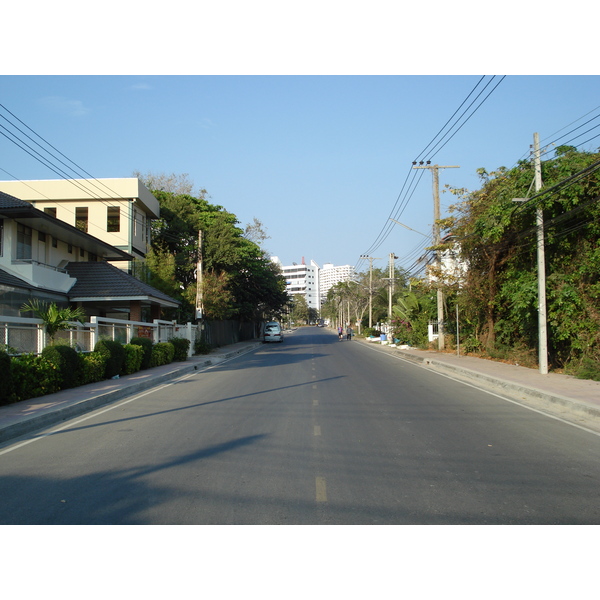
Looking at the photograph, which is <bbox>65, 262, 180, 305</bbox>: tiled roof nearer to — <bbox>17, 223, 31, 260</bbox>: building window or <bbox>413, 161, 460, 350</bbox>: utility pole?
<bbox>17, 223, 31, 260</bbox>: building window

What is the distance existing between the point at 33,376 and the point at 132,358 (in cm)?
691

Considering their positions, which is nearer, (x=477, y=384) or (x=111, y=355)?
(x=477, y=384)

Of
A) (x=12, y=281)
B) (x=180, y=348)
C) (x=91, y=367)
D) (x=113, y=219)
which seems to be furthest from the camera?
(x=113, y=219)

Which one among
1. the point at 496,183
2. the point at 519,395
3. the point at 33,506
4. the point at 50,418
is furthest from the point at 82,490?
the point at 496,183

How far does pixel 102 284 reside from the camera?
27.2 meters

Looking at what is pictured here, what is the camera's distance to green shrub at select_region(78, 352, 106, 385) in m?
16.0

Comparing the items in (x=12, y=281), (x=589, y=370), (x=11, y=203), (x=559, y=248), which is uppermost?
(x=11, y=203)

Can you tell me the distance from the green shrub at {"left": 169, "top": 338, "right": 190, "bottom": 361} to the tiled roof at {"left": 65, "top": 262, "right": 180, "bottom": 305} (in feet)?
7.02

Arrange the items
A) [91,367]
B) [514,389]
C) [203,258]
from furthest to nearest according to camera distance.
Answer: [203,258] < [91,367] < [514,389]

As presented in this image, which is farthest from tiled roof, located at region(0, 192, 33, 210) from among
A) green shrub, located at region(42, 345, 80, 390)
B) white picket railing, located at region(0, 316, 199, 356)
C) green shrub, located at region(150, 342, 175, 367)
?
green shrub, located at region(42, 345, 80, 390)

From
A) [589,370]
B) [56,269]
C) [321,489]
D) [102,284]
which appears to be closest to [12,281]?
[56,269]

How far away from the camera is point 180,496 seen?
5.88 m

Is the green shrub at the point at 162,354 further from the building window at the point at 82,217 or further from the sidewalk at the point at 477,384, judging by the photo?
the building window at the point at 82,217

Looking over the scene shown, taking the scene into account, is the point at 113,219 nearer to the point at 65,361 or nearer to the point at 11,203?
the point at 11,203
